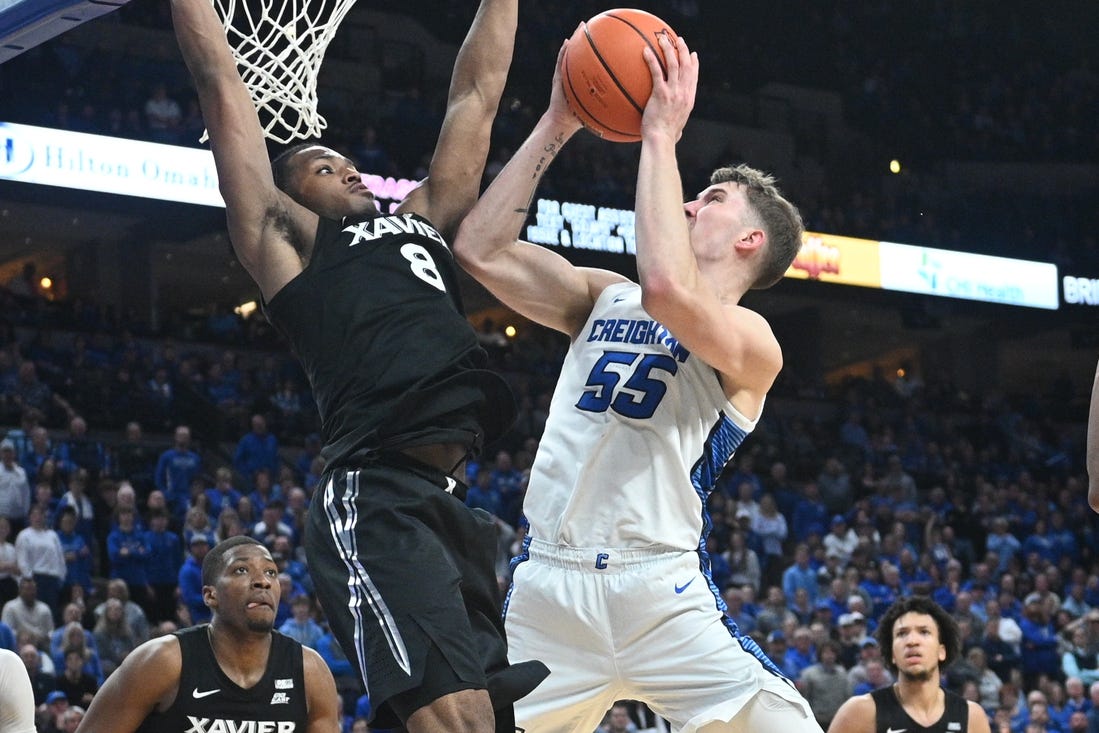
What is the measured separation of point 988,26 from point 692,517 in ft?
80.9

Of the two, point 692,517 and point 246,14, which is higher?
point 246,14

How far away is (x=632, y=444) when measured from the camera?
13.9ft

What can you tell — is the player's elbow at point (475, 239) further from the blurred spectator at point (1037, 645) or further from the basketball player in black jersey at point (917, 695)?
the blurred spectator at point (1037, 645)

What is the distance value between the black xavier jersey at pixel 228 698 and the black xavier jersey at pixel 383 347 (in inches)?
70.0

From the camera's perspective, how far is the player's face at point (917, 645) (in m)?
6.24

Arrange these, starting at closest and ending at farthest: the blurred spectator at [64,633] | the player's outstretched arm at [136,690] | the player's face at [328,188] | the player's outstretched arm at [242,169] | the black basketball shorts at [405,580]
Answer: the black basketball shorts at [405,580], the player's outstretched arm at [242,169], the player's face at [328,188], the player's outstretched arm at [136,690], the blurred spectator at [64,633]

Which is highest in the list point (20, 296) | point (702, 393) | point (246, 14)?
point (20, 296)

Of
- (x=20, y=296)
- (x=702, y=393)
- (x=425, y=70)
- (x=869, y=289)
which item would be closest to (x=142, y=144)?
(x=20, y=296)

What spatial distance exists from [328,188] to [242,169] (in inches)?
11.9

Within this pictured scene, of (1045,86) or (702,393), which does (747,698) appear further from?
(1045,86)

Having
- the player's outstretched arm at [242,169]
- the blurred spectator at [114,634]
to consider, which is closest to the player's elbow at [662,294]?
the player's outstretched arm at [242,169]

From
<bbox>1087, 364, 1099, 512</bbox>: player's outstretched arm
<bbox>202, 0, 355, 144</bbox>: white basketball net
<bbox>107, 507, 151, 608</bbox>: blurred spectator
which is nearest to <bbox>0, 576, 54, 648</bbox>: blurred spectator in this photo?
<bbox>107, 507, 151, 608</bbox>: blurred spectator

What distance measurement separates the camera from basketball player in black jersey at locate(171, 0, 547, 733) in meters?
3.33

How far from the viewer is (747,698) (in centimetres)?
401
